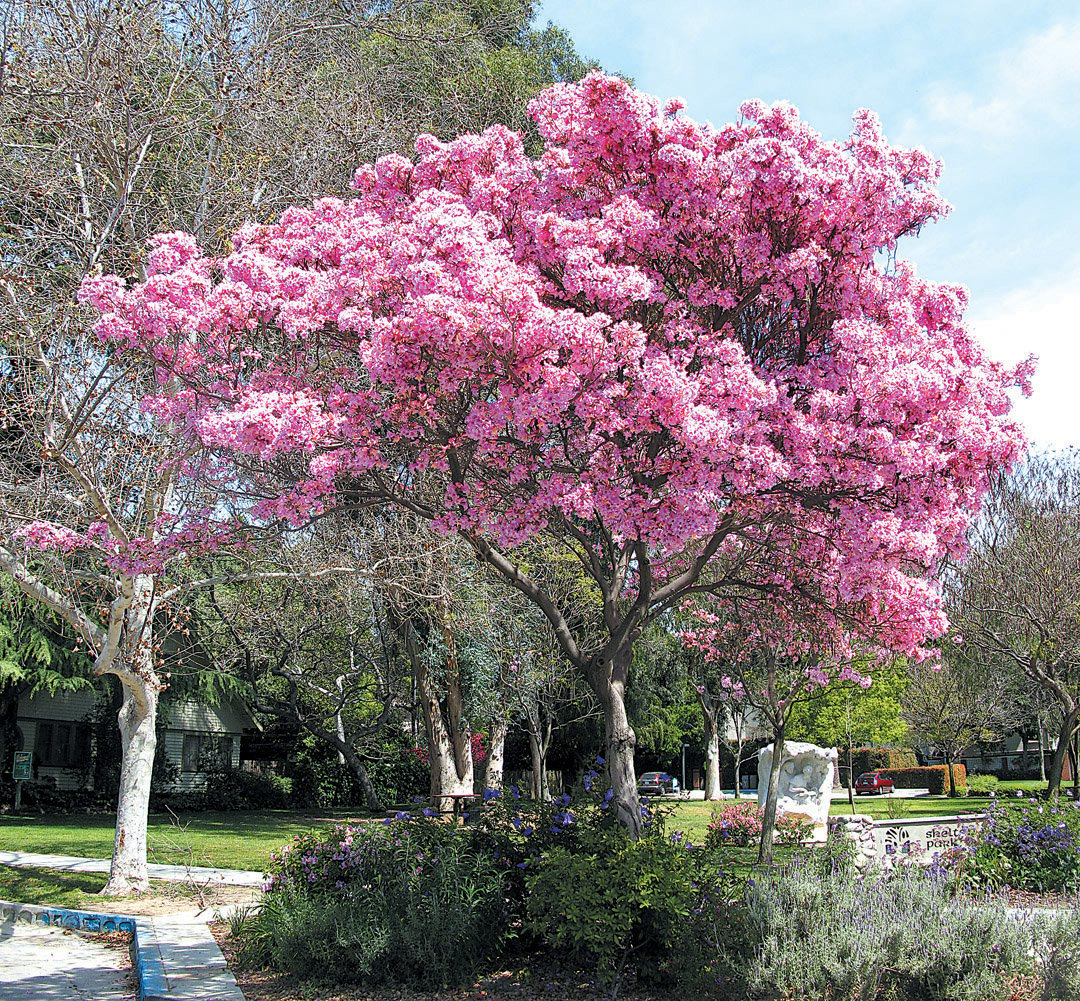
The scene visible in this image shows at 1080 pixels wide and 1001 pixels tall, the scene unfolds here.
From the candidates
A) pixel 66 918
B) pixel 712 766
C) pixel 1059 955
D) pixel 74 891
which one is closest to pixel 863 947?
pixel 1059 955

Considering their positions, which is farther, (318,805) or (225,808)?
(318,805)

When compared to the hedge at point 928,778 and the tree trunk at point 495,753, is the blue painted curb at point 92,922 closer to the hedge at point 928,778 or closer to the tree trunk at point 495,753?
the tree trunk at point 495,753

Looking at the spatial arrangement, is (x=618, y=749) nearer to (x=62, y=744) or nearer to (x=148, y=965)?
(x=148, y=965)

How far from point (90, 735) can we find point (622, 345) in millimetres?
26523

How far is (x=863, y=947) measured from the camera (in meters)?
5.30

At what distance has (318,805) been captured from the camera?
96.9 feet

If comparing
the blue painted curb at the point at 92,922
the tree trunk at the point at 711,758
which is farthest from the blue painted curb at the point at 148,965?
the tree trunk at the point at 711,758

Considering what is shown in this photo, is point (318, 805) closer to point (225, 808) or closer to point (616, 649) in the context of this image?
point (225, 808)

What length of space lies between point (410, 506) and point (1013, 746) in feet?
203

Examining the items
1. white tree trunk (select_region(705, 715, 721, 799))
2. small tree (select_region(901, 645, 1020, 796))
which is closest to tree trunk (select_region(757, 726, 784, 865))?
small tree (select_region(901, 645, 1020, 796))

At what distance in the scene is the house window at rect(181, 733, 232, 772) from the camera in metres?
30.6

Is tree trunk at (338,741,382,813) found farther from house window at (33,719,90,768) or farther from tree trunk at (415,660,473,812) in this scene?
house window at (33,719,90,768)

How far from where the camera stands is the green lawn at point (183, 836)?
14.6m

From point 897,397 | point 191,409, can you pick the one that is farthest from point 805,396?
point 191,409
